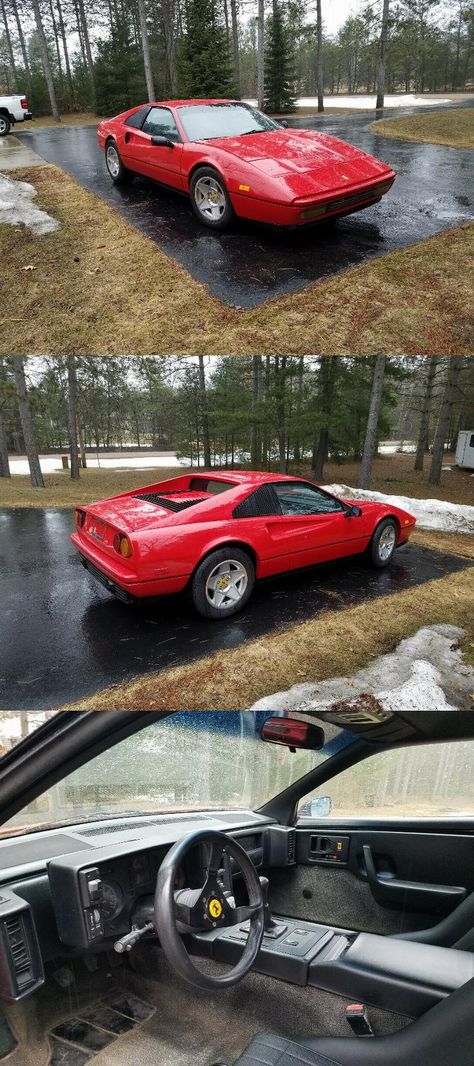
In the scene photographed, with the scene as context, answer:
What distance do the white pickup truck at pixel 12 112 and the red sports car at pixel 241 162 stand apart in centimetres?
32

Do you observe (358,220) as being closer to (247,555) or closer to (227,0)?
(227,0)

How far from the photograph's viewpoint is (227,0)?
2689mm

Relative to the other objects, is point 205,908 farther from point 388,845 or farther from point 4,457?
point 4,457

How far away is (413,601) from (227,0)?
94.8 inches

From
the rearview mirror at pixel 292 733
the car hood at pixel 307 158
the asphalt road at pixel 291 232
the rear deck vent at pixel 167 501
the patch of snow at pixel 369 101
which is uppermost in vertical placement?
the patch of snow at pixel 369 101

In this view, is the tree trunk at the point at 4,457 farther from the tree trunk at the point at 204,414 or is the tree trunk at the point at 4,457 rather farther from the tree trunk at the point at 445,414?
the tree trunk at the point at 445,414

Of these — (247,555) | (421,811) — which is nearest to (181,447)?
(247,555)

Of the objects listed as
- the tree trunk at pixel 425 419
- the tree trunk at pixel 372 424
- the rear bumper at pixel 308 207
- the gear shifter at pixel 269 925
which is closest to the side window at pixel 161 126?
the rear bumper at pixel 308 207

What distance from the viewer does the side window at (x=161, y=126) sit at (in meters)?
2.86

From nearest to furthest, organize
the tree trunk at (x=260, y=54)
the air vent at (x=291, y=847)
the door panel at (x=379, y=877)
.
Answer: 1. the tree trunk at (x=260, y=54)
2. the door panel at (x=379, y=877)
3. the air vent at (x=291, y=847)

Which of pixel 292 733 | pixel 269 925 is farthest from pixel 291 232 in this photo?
pixel 269 925

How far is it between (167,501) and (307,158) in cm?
144

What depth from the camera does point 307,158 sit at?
2738 mm

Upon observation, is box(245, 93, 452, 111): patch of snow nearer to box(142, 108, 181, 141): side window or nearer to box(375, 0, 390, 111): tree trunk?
box(375, 0, 390, 111): tree trunk
